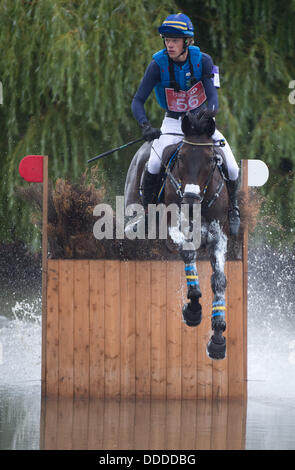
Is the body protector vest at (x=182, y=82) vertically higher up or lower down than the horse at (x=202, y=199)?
higher up

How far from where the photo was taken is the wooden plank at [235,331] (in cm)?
1152

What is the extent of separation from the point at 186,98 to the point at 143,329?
2.64 m

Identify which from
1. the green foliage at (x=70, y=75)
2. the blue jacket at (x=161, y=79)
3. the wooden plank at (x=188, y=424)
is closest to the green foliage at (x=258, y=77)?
the green foliage at (x=70, y=75)

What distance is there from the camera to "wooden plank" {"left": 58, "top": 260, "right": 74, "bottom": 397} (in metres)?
11.5

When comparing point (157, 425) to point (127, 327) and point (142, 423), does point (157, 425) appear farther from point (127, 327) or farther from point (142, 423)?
point (127, 327)

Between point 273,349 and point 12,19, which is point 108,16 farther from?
point 273,349

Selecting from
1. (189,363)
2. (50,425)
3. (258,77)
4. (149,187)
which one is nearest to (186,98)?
(149,187)

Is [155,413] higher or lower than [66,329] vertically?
lower

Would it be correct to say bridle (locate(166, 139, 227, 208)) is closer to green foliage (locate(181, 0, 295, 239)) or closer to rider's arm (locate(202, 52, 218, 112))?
rider's arm (locate(202, 52, 218, 112))

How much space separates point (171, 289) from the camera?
11570mm

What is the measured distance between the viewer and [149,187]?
10.8m

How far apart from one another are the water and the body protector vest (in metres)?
3.10

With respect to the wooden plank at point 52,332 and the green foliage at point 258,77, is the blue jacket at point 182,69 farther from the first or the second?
the green foliage at point 258,77

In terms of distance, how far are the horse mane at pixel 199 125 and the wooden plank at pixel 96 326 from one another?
231cm
